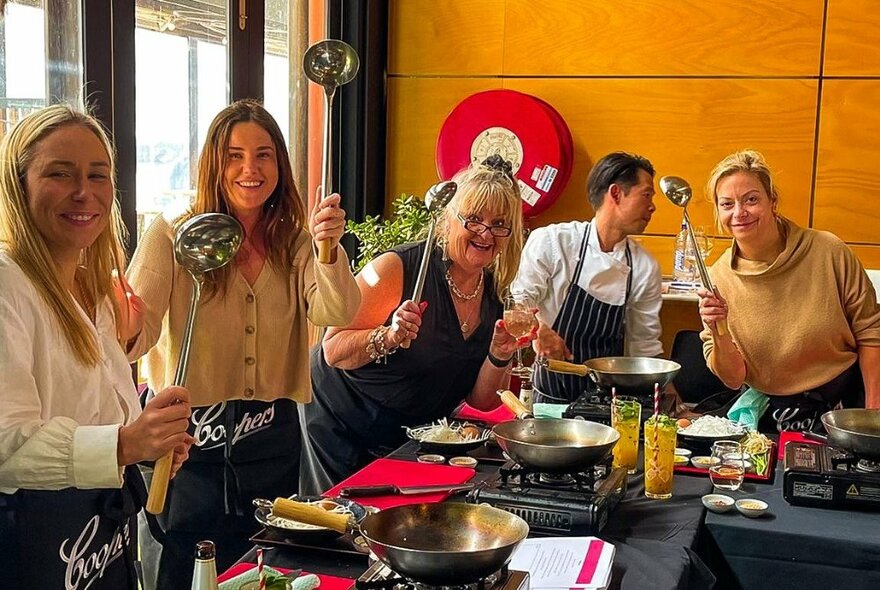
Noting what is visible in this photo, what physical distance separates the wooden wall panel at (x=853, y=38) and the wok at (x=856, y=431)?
8.53ft

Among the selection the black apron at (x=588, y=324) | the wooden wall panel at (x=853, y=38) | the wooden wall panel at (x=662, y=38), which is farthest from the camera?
the wooden wall panel at (x=662, y=38)

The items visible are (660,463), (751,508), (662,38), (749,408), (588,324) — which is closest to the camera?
(751,508)

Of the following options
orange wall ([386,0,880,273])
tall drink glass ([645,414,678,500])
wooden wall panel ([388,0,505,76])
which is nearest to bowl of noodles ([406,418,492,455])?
tall drink glass ([645,414,678,500])

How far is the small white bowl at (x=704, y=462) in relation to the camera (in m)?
2.53

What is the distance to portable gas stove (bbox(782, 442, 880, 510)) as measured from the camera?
221 cm

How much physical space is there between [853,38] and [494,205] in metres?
2.54

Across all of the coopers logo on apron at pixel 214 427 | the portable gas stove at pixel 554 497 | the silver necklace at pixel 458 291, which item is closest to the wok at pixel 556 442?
the portable gas stove at pixel 554 497

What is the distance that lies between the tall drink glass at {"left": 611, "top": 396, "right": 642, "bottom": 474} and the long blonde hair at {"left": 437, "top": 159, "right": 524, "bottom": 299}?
726 mm

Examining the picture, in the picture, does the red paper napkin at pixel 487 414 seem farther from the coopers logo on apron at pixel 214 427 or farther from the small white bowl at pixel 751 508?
the small white bowl at pixel 751 508

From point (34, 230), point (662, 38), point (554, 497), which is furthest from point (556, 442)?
point (662, 38)

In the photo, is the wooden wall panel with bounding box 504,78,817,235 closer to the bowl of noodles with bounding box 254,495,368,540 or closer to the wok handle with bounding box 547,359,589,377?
the wok handle with bounding box 547,359,589,377

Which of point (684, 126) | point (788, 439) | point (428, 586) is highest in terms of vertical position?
point (684, 126)

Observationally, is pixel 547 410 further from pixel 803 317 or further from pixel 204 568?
pixel 204 568

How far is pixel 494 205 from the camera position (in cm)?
288
